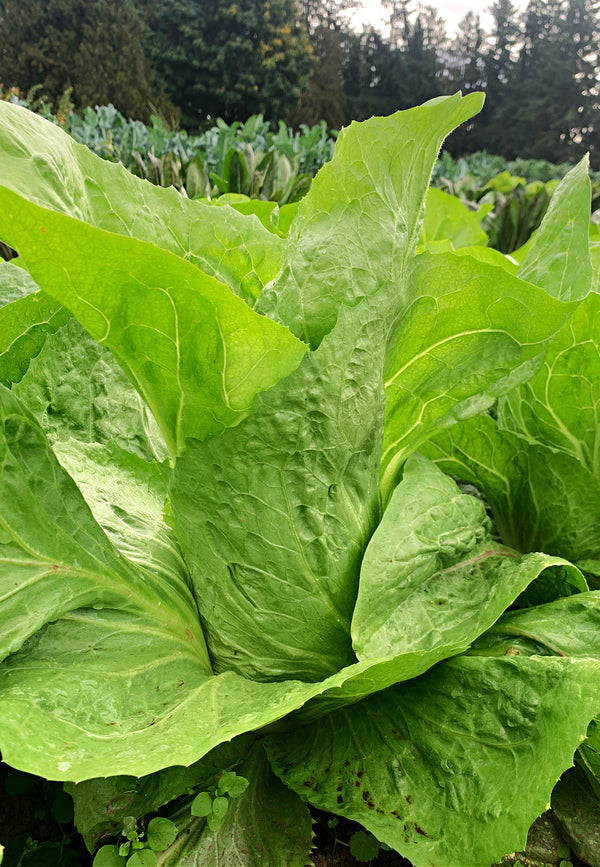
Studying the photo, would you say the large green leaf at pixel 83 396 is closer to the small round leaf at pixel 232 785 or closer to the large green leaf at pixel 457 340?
the large green leaf at pixel 457 340

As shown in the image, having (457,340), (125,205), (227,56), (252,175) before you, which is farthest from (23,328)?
(227,56)

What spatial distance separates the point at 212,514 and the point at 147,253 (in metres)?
0.37

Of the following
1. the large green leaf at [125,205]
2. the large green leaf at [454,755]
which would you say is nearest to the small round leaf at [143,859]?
the large green leaf at [454,755]

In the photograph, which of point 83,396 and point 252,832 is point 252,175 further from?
point 252,832

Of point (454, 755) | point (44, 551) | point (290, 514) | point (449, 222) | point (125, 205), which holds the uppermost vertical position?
point (449, 222)

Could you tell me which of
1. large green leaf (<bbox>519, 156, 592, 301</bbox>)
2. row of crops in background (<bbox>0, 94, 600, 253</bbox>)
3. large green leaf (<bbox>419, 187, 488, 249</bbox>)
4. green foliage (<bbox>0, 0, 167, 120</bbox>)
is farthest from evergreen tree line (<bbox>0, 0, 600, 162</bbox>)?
large green leaf (<bbox>519, 156, 592, 301</bbox>)

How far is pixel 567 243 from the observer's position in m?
1.21

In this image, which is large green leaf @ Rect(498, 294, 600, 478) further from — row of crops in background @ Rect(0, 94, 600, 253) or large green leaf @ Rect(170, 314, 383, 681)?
row of crops in background @ Rect(0, 94, 600, 253)

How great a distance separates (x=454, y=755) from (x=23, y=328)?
95 cm

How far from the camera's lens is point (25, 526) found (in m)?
0.85

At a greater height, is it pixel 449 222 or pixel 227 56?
pixel 227 56

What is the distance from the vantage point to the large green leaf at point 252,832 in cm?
88

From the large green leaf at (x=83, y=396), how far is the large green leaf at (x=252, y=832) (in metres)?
Result: 0.60

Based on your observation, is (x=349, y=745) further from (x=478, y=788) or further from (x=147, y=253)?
(x=147, y=253)
